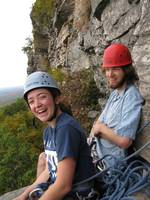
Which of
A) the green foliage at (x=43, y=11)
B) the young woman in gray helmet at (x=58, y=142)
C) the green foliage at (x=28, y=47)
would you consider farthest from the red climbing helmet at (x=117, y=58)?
the green foliage at (x=28, y=47)

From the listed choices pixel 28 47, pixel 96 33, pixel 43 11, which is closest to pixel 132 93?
pixel 96 33

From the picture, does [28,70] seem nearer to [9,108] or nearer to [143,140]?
[9,108]

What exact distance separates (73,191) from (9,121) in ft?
60.1

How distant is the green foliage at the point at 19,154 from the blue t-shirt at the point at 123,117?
10499 millimetres

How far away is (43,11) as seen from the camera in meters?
24.1

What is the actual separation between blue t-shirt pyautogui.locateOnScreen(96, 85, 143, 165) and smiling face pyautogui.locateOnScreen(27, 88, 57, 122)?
0.82 m

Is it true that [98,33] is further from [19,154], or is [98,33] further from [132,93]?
[19,154]

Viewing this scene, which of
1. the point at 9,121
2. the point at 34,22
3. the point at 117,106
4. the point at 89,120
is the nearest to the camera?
the point at 117,106

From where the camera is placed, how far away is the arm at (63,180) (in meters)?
Result: 3.01

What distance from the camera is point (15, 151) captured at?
53.2ft

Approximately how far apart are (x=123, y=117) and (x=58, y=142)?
95cm

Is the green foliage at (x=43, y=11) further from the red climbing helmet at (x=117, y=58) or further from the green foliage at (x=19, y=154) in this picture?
the red climbing helmet at (x=117, y=58)

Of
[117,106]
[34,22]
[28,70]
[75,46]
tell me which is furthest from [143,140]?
[28,70]

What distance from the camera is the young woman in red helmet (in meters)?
3.77
